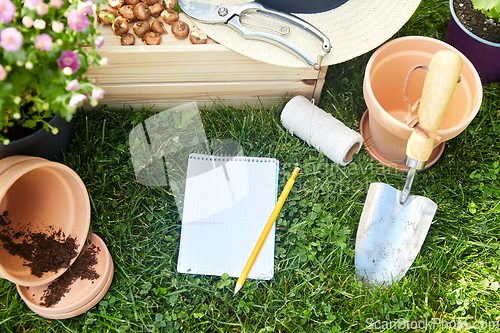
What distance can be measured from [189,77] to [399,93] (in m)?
0.67

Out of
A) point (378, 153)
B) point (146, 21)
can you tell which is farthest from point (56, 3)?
point (378, 153)

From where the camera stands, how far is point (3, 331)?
113 centimetres

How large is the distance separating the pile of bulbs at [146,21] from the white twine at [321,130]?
350 millimetres

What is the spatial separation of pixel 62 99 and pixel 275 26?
64 centimetres

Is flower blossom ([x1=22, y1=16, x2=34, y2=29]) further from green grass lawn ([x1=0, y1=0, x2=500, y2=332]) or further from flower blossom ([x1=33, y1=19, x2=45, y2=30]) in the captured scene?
Result: green grass lawn ([x1=0, y1=0, x2=500, y2=332])

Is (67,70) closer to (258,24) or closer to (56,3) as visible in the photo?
(56,3)

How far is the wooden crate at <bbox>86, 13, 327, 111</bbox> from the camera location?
1151 mm

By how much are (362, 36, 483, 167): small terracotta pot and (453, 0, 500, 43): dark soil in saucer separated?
225 millimetres

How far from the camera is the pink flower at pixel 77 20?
75 centimetres

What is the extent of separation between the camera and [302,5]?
1198 millimetres

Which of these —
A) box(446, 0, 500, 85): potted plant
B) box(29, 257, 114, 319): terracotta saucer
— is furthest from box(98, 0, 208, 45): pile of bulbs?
box(446, 0, 500, 85): potted plant

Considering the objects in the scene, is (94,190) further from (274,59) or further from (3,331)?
(274,59)

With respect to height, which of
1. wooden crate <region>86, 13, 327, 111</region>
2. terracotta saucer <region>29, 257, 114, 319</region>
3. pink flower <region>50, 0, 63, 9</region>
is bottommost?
terracotta saucer <region>29, 257, 114, 319</region>

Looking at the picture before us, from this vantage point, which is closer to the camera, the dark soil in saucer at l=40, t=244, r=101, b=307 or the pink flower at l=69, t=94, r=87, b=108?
the pink flower at l=69, t=94, r=87, b=108
